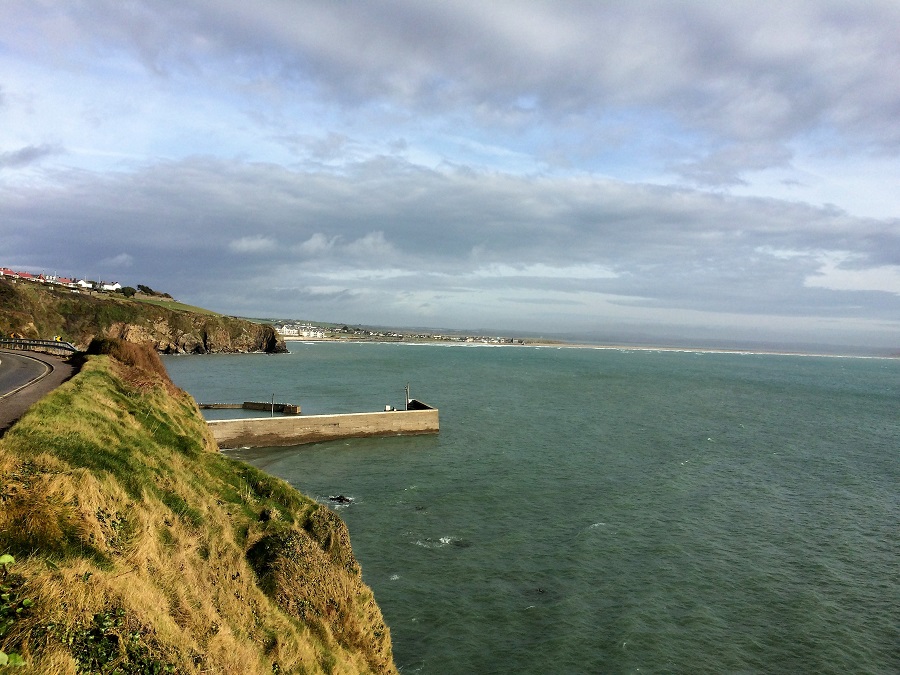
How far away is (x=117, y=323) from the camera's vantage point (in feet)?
445

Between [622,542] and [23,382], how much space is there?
3172 cm

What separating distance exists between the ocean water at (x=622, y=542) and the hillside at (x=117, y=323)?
8482cm

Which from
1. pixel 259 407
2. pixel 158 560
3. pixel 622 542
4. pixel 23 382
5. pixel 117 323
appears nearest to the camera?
pixel 158 560

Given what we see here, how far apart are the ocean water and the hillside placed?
84816 mm

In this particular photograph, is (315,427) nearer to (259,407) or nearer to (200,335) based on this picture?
(259,407)

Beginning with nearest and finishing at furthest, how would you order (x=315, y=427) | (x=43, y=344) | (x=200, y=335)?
(x=315, y=427) < (x=43, y=344) < (x=200, y=335)

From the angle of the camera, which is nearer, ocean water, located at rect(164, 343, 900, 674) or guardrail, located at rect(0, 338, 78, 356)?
ocean water, located at rect(164, 343, 900, 674)

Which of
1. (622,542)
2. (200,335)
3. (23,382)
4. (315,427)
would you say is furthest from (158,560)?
(200,335)

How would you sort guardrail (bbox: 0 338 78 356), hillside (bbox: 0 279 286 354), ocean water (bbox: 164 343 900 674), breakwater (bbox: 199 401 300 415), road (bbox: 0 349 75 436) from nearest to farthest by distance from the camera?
road (bbox: 0 349 75 436), ocean water (bbox: 164 343 900 674), guardrail (bbox: 0 338 78 356), breakwater (bbox: 199 401 300 415), hillside (bbox: 0 279 286 354)

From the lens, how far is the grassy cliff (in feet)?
23.6

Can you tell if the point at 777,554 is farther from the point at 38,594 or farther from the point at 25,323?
the point at 25,323

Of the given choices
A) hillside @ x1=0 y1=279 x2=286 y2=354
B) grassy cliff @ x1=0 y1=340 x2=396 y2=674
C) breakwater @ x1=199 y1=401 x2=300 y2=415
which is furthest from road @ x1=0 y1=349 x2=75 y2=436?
hillside @ x1=0 y1=279 x2=286 y2=354

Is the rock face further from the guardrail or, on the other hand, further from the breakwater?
the breakwater

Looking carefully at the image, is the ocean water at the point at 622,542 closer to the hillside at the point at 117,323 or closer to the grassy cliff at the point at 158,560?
the grassy cliff at the point at 158,560
